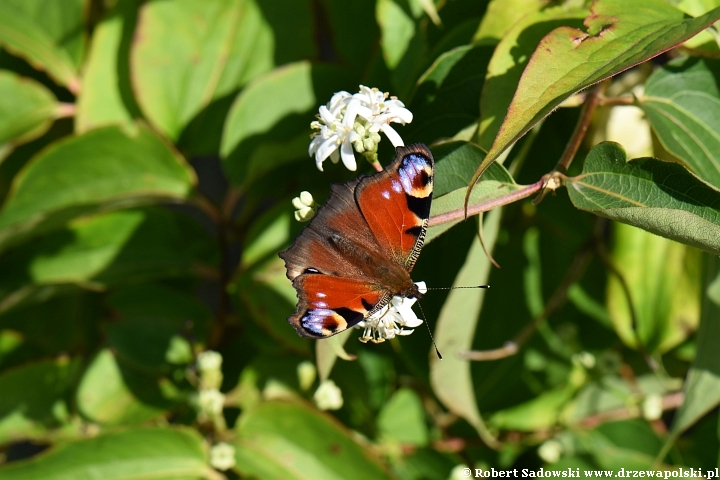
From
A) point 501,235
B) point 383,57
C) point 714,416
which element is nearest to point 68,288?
point 383,57

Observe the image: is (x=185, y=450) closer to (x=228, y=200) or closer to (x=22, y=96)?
(x=228, y=200)

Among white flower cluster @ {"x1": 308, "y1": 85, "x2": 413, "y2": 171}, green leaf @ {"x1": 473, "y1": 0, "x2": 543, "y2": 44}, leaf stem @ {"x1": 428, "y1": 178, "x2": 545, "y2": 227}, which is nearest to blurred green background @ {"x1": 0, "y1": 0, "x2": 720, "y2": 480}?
green leaf @ {"x1": 473, "y1": 0, "x2": 543, "y2": 44}

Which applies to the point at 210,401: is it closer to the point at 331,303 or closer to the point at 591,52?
the point at 331,303

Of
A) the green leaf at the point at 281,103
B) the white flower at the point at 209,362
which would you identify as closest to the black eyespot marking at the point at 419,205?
the green leaf at the point at 281,103

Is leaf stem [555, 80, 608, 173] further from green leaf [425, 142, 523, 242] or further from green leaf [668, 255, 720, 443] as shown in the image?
green leaf [668, 255, 720, 443]

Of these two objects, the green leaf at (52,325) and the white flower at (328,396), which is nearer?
the white flower at (328,396)

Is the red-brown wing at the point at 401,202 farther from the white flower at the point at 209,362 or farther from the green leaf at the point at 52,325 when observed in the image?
the green leaf at the point at 52,325

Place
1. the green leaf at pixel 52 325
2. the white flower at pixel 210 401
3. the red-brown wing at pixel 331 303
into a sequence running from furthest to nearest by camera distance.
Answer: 1. the green leaf at pixel 52 325
2. the white flower at pixel 210 401
3. the red-brown wing at pixel 331 303
